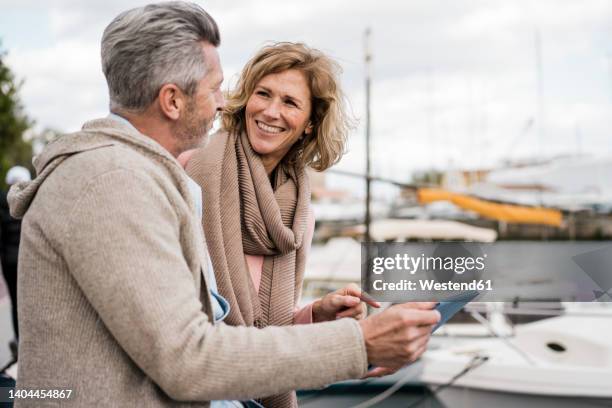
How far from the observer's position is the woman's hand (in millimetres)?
1926

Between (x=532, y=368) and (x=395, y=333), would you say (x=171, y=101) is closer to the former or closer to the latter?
(x=395, y=333)

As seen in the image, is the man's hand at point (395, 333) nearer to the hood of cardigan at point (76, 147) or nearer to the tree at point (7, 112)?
the hood of cardigan at point (76, 147)

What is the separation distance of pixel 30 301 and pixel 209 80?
63 cm

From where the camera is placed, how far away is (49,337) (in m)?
1.20

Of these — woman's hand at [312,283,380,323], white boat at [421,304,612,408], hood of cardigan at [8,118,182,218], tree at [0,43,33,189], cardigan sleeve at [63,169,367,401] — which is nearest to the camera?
cardigan sleeve at [63,169,367,401]

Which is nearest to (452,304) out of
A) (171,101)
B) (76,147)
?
(171,101)

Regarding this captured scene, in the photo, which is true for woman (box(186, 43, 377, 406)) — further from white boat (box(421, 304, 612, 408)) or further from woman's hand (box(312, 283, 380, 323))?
white boat (box(421, 304, 612, 408))

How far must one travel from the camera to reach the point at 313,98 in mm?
2377

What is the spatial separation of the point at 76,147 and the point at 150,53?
0.27 m

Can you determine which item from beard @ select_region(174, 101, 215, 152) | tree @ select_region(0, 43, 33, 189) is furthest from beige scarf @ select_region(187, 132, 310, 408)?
tree @ select_region(0, 43, 33, 189)

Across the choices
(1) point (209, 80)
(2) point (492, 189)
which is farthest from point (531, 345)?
(2) point (492, 189)

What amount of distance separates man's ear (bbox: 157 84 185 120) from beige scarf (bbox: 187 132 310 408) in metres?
0.60

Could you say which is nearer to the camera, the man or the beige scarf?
the man

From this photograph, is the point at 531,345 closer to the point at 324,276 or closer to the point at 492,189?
the point at 324,276
